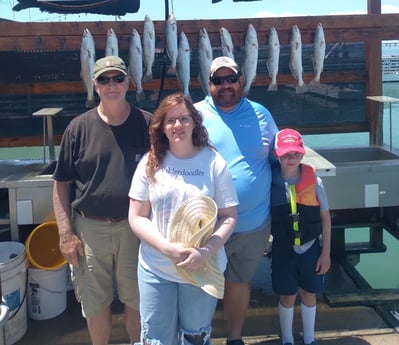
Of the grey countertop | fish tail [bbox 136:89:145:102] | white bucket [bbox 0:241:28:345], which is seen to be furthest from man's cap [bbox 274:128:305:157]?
fish tail [bbox 136:89:145:102]

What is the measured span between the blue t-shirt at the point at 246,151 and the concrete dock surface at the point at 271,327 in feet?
2.72

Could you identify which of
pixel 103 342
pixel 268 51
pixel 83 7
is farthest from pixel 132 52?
pixel 103 342

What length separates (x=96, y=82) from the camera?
2.29 metres

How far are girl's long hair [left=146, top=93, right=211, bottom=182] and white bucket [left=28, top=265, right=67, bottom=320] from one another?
58.8 inches

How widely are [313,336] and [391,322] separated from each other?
0.58m

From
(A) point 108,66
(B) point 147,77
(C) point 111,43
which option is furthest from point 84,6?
(A) point 108,66

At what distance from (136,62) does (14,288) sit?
1929 millimetres

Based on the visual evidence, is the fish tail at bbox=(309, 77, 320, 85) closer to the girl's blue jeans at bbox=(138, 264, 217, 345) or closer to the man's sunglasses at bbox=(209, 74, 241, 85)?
the man's sunglasses at bbox=(209, 74, 241, 85)

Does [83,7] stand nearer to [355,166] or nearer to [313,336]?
[355,166]

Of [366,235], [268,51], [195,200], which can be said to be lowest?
[366,235]

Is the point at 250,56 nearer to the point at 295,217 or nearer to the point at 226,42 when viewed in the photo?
the point at 226,42

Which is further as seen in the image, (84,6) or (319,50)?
(84,6)

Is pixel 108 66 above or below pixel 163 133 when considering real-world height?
above

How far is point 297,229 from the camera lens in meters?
2.53
